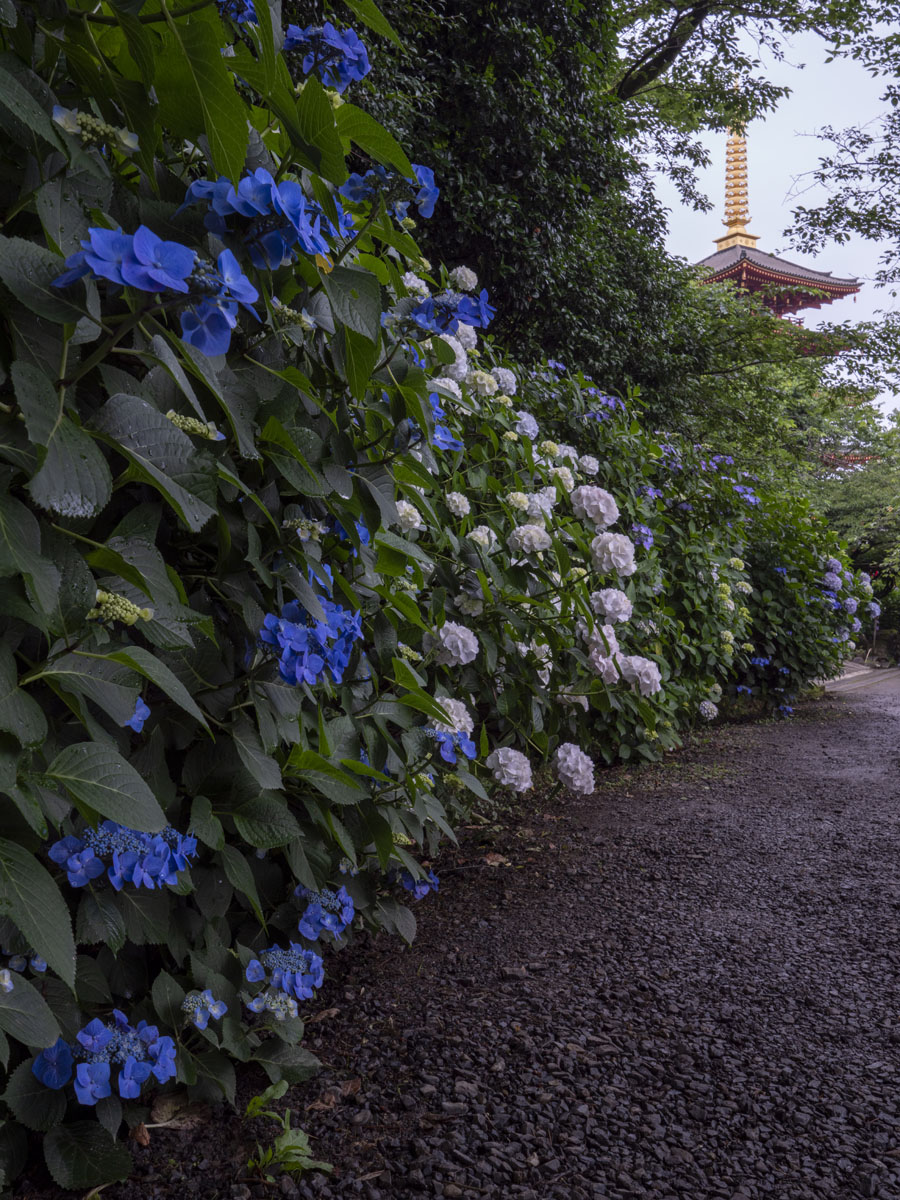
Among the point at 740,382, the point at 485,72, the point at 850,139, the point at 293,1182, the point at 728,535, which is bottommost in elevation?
the point at 293,1182

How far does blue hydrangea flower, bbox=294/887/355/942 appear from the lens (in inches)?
50.8

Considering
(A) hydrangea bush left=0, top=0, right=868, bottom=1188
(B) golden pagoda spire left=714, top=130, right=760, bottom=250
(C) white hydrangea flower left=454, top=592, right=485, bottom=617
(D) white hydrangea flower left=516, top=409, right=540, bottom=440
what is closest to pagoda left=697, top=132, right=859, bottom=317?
(B) golden pagoda spire left=714, top=130, right=760, bottom=250

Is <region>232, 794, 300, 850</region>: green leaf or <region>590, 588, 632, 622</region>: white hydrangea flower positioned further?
<region>590, 588, 632, 622</region>: white hydrangea flower

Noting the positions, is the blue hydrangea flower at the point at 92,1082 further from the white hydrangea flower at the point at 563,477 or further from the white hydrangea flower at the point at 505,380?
the white hydrangea flower at the point at 505,380

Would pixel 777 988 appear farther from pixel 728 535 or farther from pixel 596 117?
pixel 596 117

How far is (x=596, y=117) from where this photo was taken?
19.3 ft

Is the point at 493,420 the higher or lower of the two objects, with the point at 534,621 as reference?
higher

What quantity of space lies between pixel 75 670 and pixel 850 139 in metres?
10.6

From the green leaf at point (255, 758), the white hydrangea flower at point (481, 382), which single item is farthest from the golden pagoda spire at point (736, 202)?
the green leaf at point (255, 758)

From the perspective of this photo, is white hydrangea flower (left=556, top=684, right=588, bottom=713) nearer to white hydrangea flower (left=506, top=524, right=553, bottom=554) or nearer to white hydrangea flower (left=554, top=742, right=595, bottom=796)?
white hydrangea flower (left=554, top=742, right=595, bottom=796)

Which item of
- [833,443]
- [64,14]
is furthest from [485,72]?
[833,443]

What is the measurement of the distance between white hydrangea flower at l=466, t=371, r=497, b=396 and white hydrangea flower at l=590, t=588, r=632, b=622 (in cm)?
63

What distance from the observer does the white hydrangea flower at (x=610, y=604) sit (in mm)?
2383

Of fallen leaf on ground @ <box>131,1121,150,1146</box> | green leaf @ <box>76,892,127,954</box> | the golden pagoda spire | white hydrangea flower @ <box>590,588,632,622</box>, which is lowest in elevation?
fallen leaf on ground @ <box>131,1121,150,1146</box>
